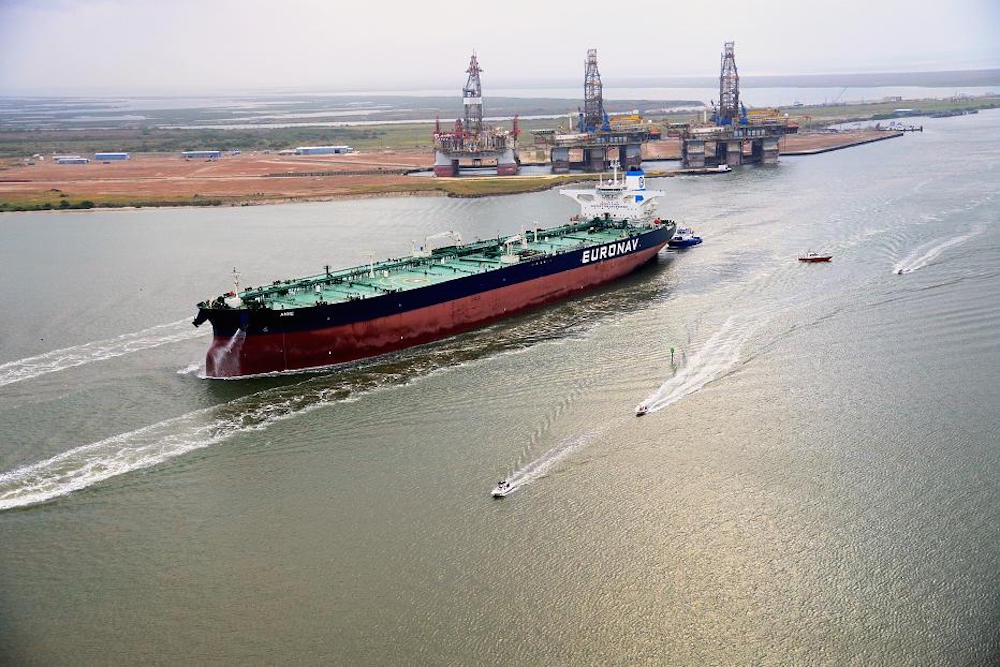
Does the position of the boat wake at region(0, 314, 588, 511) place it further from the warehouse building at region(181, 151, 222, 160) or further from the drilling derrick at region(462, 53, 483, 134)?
the warehouse building at region(181, 151, 222, 160)

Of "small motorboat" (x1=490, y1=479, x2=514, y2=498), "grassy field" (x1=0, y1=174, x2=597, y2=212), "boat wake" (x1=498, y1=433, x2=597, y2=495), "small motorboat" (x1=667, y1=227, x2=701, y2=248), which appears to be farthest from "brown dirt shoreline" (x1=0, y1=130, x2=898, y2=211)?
"small motorboat" (x1=490, y1=479, x2=514, y2=498)

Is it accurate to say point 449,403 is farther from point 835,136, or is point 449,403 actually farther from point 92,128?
point 92,128

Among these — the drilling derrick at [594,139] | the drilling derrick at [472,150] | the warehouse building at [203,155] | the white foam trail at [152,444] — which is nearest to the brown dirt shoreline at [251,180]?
the warehouse building at [203,155]

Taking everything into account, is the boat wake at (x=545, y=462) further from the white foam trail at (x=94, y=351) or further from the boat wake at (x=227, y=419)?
the white foam trail at (x=94, y=351)

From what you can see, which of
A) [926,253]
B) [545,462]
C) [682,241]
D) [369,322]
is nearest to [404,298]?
[369,322]

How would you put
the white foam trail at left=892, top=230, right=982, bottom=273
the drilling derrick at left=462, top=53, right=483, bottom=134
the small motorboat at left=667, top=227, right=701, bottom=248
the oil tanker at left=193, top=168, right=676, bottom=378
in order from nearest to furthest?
the oil tanker at left=193, top=168, right=676, bottom=378, the white foam trail at left=892, top=230, right=982, bottom=273, the small motorboat at left=667, top=227, right=701, bottom=248, the drilling derrick at left=462, top=53, right=483, bottom=134

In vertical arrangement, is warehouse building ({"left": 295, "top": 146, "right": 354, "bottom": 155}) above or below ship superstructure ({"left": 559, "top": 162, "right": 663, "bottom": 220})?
above
